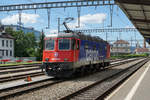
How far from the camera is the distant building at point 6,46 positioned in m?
57.3

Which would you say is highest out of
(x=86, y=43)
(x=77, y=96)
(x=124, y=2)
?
(x=124, y=2)

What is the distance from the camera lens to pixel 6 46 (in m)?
59.4

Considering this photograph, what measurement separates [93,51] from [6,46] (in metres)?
44.3

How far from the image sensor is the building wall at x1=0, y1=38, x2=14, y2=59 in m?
57.3

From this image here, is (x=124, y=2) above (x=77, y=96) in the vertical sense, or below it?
above

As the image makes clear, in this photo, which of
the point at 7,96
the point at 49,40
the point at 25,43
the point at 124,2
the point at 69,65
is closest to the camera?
the point at 7,96

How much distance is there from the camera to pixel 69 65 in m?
14.8

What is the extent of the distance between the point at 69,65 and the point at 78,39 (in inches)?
83.2

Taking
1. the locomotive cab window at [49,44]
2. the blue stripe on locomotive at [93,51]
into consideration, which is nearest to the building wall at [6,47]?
the blue stripe on locomotive at [93,51]

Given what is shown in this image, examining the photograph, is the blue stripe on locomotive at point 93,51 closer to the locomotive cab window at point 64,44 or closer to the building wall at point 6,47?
the locomotive cab window at point 64,44

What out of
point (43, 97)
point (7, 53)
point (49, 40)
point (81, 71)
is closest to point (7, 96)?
point (43, 97)

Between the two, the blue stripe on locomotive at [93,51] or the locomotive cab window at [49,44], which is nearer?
the locomotive cab window at [49,44]

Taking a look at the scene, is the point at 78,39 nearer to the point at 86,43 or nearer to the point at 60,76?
the point at 86,43

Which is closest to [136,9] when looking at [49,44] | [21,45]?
[49,44]
